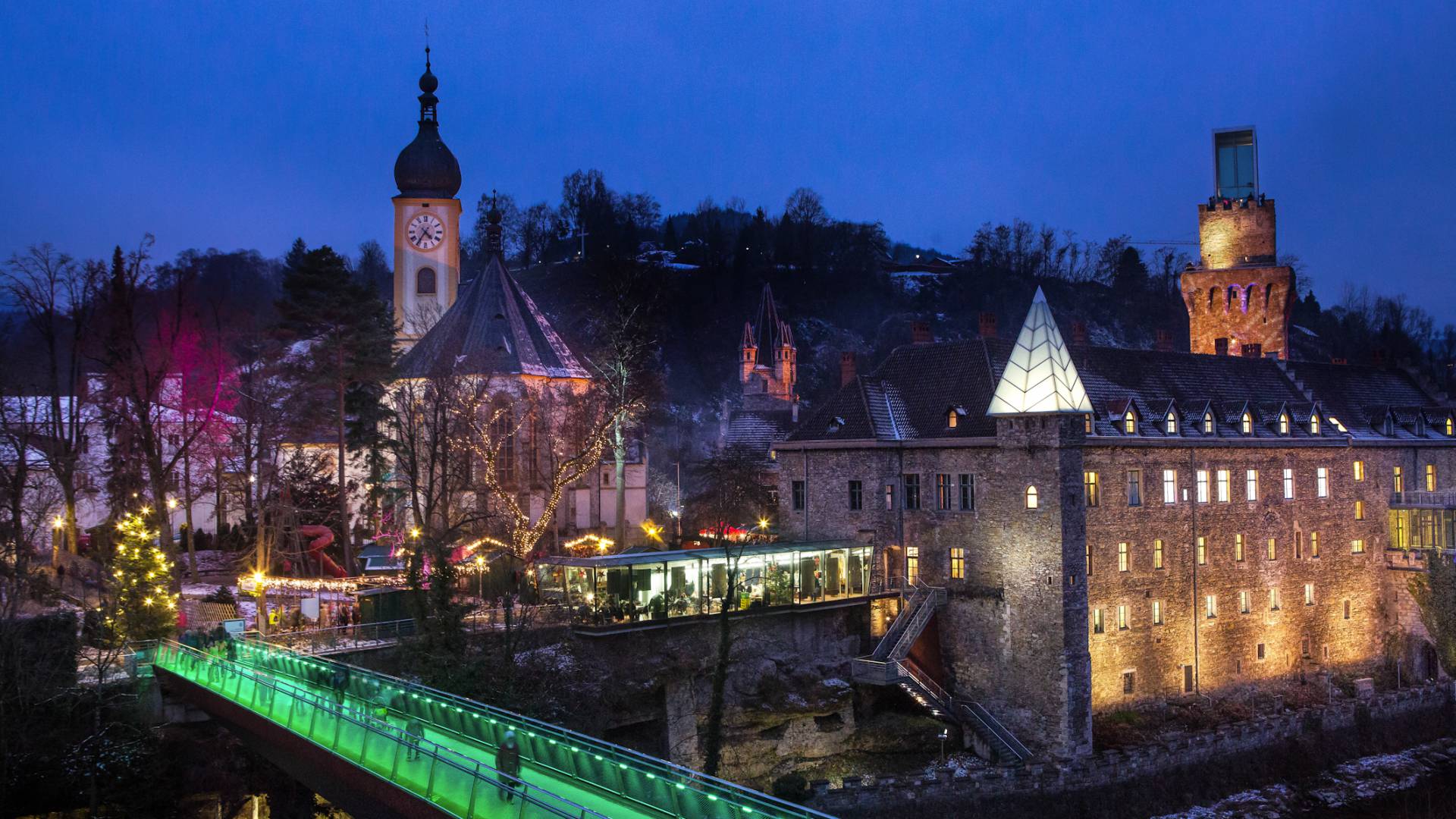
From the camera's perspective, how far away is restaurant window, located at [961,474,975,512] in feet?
118

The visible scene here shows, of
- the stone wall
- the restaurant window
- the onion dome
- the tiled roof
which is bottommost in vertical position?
the stone wall

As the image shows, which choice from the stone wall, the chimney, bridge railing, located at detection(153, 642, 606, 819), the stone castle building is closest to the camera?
bridge railing, located at detection(153, 642, 606, 819)

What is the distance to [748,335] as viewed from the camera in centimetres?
9619

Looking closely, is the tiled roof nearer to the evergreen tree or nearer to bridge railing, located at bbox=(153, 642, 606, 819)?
the evergreen tree

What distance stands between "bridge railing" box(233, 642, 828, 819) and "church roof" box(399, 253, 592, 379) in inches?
1133

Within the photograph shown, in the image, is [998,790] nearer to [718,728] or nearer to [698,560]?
[718,728]

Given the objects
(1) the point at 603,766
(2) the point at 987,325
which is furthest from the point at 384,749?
(2) the point at 987,325

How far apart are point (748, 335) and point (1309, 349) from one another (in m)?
49.0

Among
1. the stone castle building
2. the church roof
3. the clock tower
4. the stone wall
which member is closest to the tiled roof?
the stone castle building

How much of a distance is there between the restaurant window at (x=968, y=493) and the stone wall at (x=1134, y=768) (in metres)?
7.76

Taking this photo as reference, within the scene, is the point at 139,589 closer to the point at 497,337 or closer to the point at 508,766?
the point at 508,766

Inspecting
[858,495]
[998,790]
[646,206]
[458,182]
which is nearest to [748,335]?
[458,182]

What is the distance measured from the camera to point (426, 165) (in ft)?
223

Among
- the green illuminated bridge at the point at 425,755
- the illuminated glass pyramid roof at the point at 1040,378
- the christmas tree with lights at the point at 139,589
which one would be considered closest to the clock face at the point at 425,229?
the christmas tree with lights at the point at 139,589
